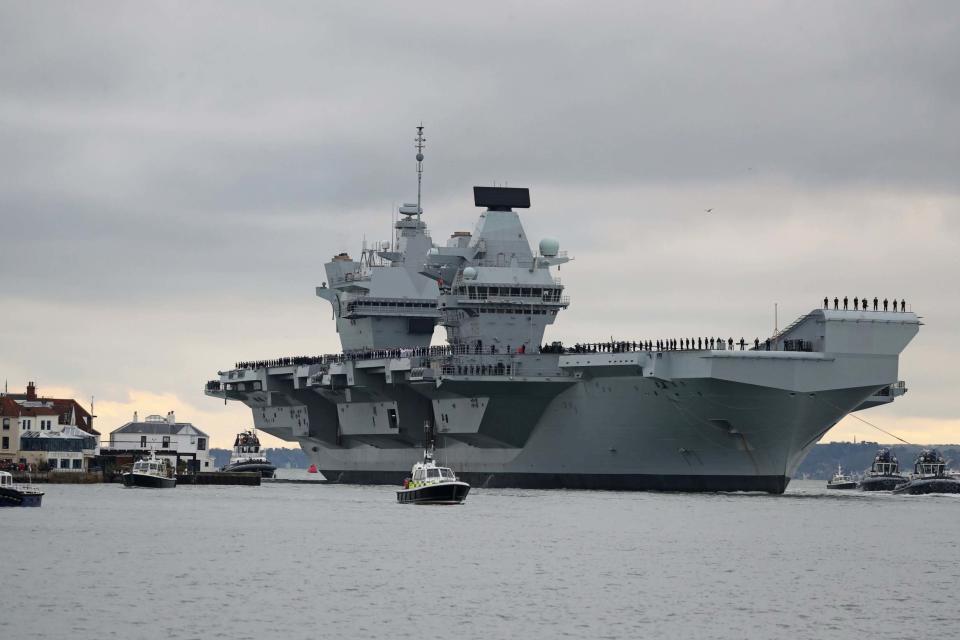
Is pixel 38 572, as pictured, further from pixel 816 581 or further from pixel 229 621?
pixel 816 581

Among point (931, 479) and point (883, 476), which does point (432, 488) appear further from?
point (883, 476)

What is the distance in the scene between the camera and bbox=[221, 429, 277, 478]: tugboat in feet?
337

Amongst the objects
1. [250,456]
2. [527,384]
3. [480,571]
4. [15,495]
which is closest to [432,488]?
[527,384]

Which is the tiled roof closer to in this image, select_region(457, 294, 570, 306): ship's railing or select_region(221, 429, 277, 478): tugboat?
select_region(221, 429, 277, 478): tugboat

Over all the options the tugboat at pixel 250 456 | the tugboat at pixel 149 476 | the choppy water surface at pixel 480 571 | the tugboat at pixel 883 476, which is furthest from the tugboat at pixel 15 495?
the tugboat at pixel 883 476

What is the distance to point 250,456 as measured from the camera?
344 feet

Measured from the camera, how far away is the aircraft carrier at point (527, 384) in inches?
2141

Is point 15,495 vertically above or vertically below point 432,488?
below

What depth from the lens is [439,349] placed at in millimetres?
66250

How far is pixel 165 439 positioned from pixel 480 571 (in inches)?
2317

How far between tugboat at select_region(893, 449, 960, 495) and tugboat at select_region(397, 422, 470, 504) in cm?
3938

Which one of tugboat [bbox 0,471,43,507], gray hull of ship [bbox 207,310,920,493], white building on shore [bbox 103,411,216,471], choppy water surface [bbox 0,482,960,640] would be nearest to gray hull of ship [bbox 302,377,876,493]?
gray hull of ship [bbox 207,310,920,493]

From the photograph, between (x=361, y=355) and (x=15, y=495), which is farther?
(x=361, y=355)

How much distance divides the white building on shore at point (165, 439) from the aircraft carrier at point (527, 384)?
34.6 ft
